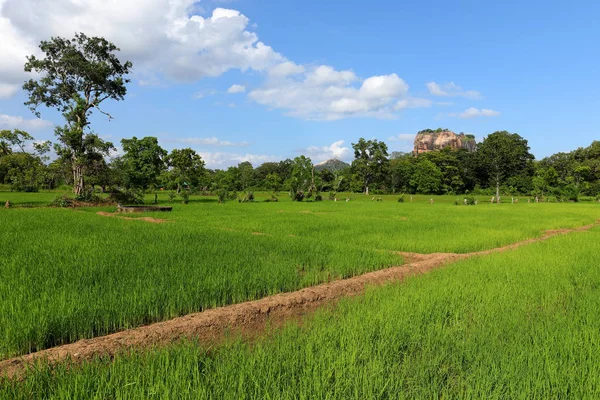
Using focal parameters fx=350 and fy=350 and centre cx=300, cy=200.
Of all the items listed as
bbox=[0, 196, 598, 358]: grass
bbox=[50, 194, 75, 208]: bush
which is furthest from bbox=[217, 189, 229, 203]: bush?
bbox=[0, 196, 598, 358]: grass

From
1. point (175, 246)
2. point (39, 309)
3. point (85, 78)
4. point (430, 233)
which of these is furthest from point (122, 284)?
point (85, 78)

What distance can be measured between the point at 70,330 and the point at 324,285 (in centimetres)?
Answer: 314

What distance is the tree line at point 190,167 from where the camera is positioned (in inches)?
858

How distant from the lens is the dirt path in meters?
2.82

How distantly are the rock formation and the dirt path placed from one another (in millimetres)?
105780

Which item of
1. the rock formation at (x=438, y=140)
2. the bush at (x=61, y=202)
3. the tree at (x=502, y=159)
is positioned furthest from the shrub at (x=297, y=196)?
the rock formation at (x=438, y=140)

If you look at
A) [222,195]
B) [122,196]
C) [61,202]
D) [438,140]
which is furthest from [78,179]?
[438,140]

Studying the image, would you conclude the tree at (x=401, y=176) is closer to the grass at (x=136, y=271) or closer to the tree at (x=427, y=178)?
the tree at (x=427, y=178)

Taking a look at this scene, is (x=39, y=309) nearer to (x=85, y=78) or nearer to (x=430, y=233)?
(x=430, y=233)

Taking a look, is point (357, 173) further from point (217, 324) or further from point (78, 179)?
point (217, 324)

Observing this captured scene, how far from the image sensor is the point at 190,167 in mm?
46344

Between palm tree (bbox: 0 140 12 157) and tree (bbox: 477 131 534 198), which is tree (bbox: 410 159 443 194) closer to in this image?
tree (bbox: 477 131 534 198)

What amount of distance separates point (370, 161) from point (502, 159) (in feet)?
62.3

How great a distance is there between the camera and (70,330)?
10.7 ft
